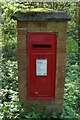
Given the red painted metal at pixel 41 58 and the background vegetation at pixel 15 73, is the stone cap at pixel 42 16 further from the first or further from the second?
the background vegetation at pixel 15 73

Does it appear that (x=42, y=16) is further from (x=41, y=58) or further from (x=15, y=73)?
(x=15, y=73)

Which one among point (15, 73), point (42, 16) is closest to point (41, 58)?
→ point (42, 16)

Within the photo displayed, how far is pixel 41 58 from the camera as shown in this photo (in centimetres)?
440

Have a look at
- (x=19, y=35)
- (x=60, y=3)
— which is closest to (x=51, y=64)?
(x=19, y=35)

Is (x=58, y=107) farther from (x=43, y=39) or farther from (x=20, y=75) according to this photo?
(x=43, y=39)

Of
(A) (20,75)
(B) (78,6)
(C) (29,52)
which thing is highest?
(B) (78,6)

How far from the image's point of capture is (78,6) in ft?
31.4

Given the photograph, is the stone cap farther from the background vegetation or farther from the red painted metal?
the background vegetation

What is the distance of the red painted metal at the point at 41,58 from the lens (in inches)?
171

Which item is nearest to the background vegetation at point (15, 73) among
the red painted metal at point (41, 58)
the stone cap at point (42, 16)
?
the red painted metal at point (41, 58)

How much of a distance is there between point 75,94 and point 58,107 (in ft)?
2.83

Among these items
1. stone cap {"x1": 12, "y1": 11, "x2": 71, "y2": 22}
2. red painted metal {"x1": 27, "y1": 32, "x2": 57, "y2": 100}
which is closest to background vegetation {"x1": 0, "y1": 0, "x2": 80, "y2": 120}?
red painted metal {"x1": 27, "y1": 32, "x2": 57, "y2": 100}

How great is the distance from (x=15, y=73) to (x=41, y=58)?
203 cm

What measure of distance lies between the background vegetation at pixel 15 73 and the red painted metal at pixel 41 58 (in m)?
0.30
